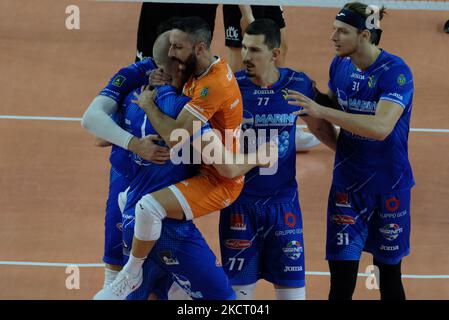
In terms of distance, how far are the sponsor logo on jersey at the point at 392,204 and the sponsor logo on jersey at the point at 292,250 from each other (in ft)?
2.42

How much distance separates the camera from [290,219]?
21.7 ft

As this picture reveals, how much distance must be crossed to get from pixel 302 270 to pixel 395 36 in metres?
7.26

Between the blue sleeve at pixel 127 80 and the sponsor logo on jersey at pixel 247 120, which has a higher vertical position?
the blue sleeve at pixel 127 80

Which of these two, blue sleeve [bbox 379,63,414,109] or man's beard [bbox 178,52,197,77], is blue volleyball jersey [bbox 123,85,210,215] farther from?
blue sleeve [bbox 379,63,414,109]

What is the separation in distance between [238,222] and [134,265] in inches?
35.4

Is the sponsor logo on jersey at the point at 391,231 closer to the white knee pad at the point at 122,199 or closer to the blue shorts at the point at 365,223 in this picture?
the blue shorts at the point at 365,223

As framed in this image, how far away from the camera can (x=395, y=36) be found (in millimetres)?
13188

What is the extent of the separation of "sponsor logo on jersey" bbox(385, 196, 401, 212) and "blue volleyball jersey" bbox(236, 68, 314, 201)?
30.5 inches

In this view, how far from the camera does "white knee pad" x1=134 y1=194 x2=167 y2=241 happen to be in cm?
575

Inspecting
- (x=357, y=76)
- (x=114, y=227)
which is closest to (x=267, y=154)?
(x=357, y=76)

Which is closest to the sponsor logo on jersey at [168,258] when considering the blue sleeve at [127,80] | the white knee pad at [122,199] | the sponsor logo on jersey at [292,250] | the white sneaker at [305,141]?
the white knee pad at [122,199]

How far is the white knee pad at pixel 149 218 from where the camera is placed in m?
5.75

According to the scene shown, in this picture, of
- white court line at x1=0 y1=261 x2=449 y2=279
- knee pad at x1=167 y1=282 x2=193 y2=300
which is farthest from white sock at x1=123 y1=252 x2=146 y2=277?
white court line at x1=0 y1=261 x2=449 y2=279

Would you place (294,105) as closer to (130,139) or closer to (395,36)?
(130,139)
